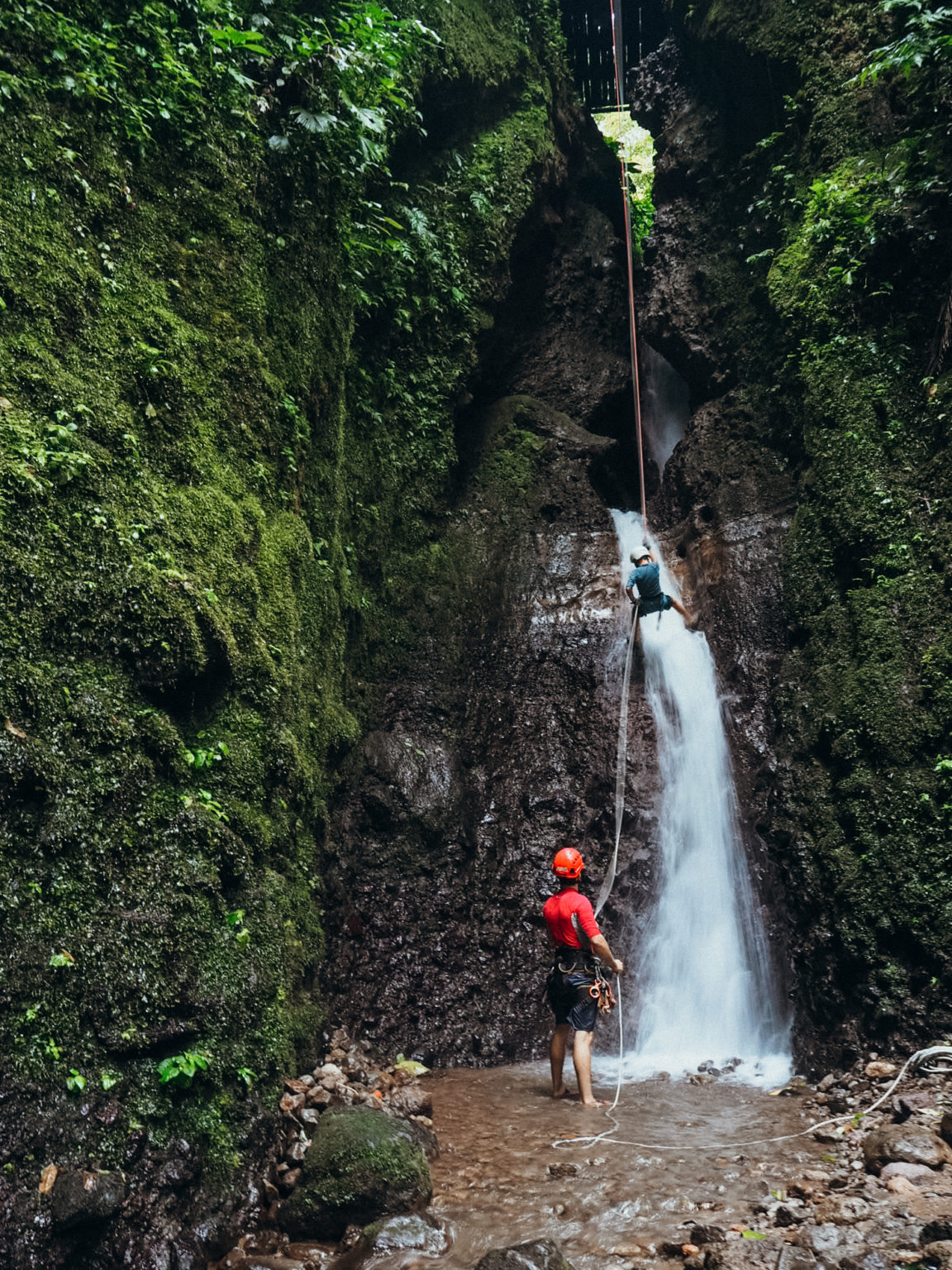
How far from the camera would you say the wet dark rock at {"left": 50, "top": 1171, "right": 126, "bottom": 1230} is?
10.9 ft

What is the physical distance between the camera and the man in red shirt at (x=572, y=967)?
5871 mm

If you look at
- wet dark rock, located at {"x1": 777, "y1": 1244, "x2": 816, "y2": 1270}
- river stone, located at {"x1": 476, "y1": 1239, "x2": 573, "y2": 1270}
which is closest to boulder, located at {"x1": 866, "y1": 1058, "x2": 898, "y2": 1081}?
wet dark rock, located at {"x1": 777, "y1": 1244, "x2": 816, "y2": 1270}

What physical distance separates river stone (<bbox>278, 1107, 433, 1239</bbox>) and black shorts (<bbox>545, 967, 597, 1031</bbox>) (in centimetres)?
175

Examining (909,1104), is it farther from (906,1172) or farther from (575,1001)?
(575,1001)

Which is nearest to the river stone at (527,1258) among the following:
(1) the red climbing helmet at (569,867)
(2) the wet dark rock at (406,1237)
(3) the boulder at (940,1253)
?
(2) the wet dark rock at (406,1237)

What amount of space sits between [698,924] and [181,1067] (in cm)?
547

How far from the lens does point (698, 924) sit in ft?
26.0

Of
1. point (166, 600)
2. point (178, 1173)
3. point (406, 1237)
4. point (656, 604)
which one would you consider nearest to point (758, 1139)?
point (406, 1237)

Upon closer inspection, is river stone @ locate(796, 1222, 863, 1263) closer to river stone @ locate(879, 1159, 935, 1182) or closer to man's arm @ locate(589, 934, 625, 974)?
river stone @ locate(879, 1159, 935, 1182)

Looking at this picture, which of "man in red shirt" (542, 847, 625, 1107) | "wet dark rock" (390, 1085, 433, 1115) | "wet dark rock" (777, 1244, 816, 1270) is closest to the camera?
"wet dark rock" (777, 1244, 816, 1270)

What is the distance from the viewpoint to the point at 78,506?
439 cm

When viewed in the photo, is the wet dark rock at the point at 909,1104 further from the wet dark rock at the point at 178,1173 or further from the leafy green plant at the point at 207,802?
the leafy green plant at the point at 207,802

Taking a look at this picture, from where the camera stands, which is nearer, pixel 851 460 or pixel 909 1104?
pixel 909 1104

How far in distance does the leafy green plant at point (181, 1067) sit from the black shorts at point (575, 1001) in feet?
9.29
